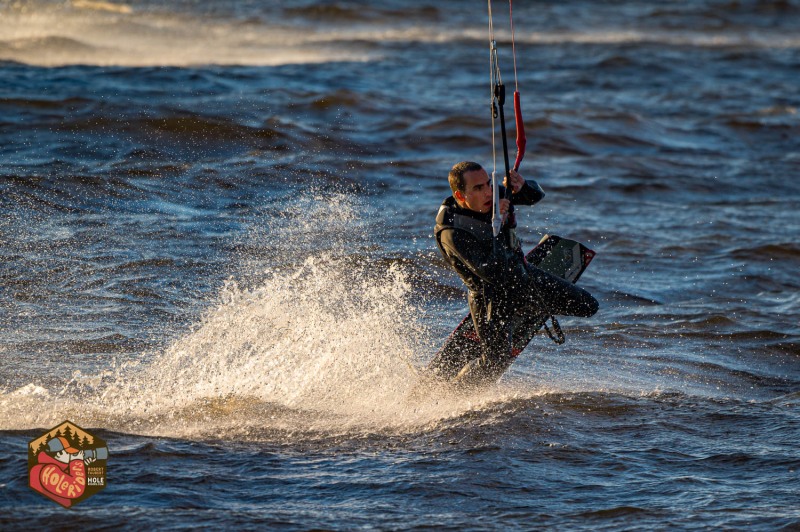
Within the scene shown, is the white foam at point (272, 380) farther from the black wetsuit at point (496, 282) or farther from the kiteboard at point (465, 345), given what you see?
the black wetsuit at point (496, 282)

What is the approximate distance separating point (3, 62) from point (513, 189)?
13.9 meters

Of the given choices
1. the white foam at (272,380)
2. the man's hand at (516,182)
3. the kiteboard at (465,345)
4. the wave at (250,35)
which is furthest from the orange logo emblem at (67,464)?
the wave at (250,35)

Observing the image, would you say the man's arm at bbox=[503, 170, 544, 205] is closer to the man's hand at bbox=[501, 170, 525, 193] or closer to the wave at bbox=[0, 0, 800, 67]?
the man's hand at bbox=[501, 170, 525, 193]

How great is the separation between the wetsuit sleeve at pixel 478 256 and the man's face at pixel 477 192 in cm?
22

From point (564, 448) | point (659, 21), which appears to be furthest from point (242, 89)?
point (659, 21)

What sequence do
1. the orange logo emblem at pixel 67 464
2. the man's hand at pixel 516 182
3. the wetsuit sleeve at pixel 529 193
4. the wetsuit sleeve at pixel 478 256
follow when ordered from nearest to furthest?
the orange logo emblem at pixel 67 464 → the wetsuit sleeve at pixel 478 256 → the man's hand at pixel 516 182 → the wetsuit sleeve at pixel 529 193

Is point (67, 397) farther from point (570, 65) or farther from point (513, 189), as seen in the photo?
point (570, 65)

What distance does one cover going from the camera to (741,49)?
26.8m

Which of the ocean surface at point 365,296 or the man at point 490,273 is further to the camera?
the man at point 490,273

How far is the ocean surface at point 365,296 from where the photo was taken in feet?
18.9

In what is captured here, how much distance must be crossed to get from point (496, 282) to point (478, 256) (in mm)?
219

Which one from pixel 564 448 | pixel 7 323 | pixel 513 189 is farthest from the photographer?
pixel 7 323

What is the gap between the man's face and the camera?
6.76 metres

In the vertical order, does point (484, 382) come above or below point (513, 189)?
below
